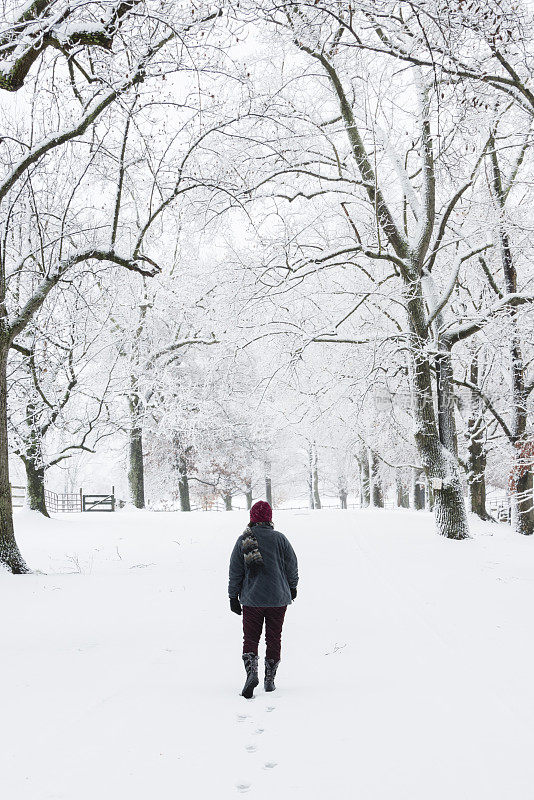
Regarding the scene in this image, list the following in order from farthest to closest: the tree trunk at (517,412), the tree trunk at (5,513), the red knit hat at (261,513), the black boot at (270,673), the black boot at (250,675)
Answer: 1. the tree trunk at (517,412)
2. the tree trunk at (5,513)
3. the red knit hat at (261,513)
4. the black boot at (270,673)
5. the black boot at (250,675)

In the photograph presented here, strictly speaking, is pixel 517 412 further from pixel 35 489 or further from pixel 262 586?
pixel 35 489

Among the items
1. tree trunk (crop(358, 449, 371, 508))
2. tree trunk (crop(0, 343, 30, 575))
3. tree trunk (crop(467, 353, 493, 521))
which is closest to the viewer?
tree trunk (crop(0, 343, 30, 575))

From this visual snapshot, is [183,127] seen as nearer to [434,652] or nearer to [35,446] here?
[434,652]

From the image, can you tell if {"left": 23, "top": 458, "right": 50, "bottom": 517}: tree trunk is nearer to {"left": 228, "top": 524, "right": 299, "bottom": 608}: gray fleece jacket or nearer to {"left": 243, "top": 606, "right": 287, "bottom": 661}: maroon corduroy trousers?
{"left": 228, "top": 524, "right": 299, "bottom": 608}: gray fleece jacket

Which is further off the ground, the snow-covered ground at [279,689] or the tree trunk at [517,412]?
the tree trunk at [517,412]

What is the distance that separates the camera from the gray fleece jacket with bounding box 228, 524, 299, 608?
4.88m

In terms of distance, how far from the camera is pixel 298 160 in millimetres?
11875

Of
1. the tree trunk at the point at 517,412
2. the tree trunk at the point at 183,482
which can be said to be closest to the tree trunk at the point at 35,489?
the tree trunk at the point at 183,482

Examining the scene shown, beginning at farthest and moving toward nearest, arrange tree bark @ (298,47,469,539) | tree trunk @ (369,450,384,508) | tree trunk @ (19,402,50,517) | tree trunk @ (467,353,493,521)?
1. tree trunk @ (369,450,384,508)
2. tree trunk @ (467,353,493,521)
3. tree trunk @ (19,402,50,517)
4. tree bark @ (298,47,469,539)

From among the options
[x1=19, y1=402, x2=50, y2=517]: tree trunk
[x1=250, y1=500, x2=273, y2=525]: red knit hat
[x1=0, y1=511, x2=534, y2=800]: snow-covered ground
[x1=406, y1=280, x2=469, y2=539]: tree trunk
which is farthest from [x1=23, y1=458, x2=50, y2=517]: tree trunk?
[x1=250, y1=500, x2=273, y2=525]: red knit hat

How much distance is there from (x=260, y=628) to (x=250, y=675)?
38 cm

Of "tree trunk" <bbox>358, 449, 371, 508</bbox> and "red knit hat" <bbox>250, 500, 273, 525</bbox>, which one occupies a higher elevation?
"red knit hat" <bbox>250, 500, 273, 525</bbox>

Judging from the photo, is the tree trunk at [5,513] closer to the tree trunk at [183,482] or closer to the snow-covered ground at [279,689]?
the snow-covered ground at [279,689]

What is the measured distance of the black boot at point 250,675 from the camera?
15.0 ft
